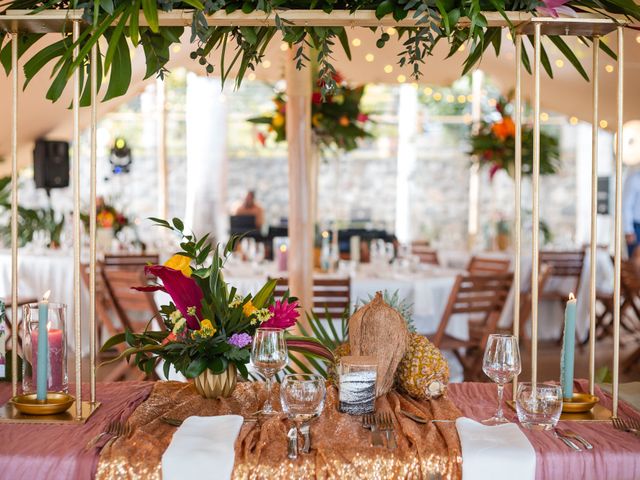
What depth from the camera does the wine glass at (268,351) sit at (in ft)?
5.63

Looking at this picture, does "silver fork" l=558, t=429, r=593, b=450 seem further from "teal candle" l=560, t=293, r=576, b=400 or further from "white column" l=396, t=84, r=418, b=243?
"white column" l=396, t=84, r=418, b=243

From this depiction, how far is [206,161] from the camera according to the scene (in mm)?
6289

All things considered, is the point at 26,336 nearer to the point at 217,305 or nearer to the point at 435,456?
the point at 217,305

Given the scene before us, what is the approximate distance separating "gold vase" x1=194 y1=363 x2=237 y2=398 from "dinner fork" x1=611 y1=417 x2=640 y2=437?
838 millimetres

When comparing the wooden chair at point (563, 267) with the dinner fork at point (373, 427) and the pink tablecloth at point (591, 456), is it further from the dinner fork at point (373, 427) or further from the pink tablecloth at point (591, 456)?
the dinner fork at point (373, 427)

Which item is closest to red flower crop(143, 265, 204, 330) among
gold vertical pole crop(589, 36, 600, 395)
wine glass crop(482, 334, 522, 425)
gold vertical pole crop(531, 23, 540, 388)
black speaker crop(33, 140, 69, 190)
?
wine glass crop(482, 334, 522, 425)

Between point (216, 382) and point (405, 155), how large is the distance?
8.50 metres

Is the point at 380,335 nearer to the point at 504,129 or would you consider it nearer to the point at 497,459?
the point at 497,459

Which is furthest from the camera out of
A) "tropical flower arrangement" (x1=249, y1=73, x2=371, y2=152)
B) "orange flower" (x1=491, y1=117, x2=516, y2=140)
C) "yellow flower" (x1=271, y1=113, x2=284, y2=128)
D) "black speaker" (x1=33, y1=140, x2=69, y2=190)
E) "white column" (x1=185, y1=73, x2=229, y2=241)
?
"black speaker" (x1=33, y1=140, x2=69, y2=190)

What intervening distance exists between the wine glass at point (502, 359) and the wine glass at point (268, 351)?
43cm

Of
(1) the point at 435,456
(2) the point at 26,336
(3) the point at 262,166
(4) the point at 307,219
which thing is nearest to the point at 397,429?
(1) the point at 435,456

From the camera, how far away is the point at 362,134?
5.75m

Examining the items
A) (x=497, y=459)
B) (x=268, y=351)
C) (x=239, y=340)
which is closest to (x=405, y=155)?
(x=239, y=340)

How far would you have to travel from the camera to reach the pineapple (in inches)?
74.6
